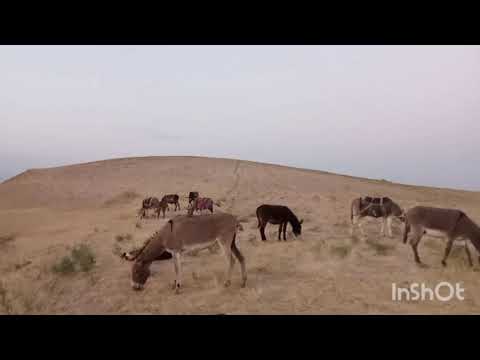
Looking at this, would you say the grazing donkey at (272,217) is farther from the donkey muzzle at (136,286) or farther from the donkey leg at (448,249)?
the donkey muzzle at (136,286)

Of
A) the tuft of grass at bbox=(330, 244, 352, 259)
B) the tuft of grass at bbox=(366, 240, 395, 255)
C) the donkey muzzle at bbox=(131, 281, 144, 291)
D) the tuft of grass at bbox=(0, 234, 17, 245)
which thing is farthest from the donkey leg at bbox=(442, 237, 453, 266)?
the tuft of grass at bbox=(0, 234, 17, 245)

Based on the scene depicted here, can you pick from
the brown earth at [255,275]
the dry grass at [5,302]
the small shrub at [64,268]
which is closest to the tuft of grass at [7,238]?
the brown earth at [255,275]

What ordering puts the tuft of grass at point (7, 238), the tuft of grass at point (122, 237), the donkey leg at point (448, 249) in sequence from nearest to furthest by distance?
the donkey leg at point (448, 249) < the tuft of grass at point (122, 237) < the tuft of grass at point (7, 238)

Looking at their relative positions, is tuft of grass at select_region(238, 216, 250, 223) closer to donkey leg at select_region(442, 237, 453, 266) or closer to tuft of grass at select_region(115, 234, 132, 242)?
tuft of grass at select_region(115, 234, 132, 242)

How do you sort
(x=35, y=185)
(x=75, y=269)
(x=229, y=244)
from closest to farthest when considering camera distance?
(x=229, y=244)
(x=75, y=269)
(x=35, y=185)

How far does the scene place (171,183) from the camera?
42.7m

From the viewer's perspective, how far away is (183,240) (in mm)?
7879

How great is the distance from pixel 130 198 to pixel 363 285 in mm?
30967

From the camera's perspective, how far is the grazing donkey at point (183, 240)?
7895mm

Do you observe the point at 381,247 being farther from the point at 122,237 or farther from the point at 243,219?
the point at 122,237

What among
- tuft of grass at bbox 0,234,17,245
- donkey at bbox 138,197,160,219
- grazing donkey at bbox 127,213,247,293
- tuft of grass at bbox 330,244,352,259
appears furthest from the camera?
donkey at bbox 138,197,160,219

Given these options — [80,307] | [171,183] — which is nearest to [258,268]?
[80,307]

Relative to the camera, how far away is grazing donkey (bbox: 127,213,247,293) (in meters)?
7.89
